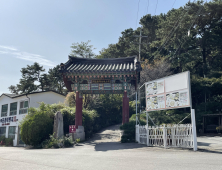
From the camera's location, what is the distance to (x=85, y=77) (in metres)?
16.2

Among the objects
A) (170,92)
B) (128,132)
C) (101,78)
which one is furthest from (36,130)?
(170,92)

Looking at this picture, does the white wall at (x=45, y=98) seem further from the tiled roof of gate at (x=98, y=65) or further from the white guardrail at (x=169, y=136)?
the white guardrail at (x=169, y=136)

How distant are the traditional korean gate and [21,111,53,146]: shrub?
7.55 ft

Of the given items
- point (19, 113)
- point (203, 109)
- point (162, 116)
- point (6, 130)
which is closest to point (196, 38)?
point (203, 109)

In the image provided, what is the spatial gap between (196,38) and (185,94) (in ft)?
76.6

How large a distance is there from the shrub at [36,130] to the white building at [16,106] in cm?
1074

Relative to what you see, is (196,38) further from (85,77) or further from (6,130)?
(6,130)

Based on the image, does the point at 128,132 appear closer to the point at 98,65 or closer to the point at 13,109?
the point at 98,65

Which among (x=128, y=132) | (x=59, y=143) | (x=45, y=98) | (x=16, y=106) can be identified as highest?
(x=45, y=98)

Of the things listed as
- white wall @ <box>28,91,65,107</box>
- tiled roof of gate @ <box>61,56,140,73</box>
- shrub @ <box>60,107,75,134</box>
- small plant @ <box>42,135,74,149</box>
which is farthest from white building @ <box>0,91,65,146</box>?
small plant @ <box>42,135,74,149</box>

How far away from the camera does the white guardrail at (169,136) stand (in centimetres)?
1018

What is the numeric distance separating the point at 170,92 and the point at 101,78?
650 centimetres

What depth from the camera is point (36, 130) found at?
14.5 m

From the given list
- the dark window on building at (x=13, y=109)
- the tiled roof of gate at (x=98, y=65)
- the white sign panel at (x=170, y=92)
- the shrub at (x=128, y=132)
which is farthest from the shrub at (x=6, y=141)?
the white sign panel at (x=170, y=92)
